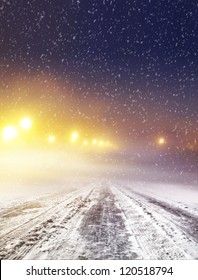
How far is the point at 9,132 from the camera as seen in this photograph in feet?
88.1

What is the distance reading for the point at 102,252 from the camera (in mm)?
5750

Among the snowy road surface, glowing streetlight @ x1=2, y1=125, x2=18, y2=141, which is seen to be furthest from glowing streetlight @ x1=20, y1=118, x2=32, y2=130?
the snowy road surface

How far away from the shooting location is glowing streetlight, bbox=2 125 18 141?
26641 millimetres

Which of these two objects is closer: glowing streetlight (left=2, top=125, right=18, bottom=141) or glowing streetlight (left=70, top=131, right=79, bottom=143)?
glowing streetlight (left=2, top=125, right=18, bottom=141)

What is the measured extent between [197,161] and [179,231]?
3744 inches

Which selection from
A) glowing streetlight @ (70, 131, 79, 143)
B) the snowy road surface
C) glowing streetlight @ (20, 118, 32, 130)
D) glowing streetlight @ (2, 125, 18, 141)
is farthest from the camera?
glowing streetlight @ (70, 131, 79, 143)

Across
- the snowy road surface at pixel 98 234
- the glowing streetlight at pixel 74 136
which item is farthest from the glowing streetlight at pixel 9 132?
the glowing streetlight at pixel 74 136

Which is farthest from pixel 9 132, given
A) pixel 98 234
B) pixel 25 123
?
pixel 98 234

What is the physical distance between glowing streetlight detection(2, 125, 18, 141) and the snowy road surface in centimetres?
1703

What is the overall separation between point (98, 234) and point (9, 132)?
21674 mm

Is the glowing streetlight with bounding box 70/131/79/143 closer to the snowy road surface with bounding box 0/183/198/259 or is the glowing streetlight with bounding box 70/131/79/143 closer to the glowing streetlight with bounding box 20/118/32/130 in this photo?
the glowing streetlight with bounding box 20/118/32/130

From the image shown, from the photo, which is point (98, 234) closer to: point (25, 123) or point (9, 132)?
point (25, 123)

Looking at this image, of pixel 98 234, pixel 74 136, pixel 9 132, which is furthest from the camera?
pixel 74 136
